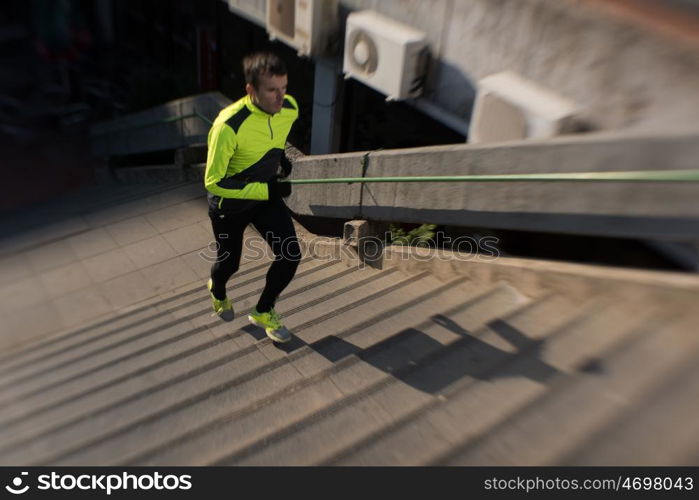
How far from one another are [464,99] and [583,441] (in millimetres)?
4651

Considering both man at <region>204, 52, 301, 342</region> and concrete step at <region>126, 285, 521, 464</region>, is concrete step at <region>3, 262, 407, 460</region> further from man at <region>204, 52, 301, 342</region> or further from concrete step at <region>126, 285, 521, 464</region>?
man at <region>204, 52, 301, 342</region>

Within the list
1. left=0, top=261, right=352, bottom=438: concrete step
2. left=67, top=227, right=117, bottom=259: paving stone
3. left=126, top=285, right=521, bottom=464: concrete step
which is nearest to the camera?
left=126, top=285, right=521, bottom=464: concrete step

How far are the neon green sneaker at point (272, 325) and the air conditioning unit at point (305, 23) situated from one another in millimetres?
5029

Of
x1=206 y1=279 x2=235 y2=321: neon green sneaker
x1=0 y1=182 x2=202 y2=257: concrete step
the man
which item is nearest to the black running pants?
the man

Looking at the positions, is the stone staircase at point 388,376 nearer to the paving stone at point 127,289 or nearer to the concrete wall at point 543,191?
the concrete wall at point 543,191

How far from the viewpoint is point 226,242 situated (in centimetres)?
420

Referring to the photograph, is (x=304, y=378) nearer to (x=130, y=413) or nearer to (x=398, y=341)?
(x=398, y=341)

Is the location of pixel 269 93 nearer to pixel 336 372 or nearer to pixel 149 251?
pixel 336 372

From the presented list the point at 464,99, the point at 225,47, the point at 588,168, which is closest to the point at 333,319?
the point at 588,168

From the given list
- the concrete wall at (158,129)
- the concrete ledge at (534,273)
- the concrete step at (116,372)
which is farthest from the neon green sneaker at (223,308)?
the concrete wall at (158,129)

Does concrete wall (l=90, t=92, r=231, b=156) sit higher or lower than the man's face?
lower

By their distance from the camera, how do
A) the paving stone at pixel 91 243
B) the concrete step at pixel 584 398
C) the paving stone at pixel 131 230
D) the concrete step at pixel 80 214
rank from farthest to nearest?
the concrete step at pixel 80 214, the paving stone at pixel 131 230, the paving stone at pixel 91 243, the concrete step at pixel 584 398

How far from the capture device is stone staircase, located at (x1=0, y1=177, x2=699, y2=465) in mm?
2895

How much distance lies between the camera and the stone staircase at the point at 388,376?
2.89 meters
